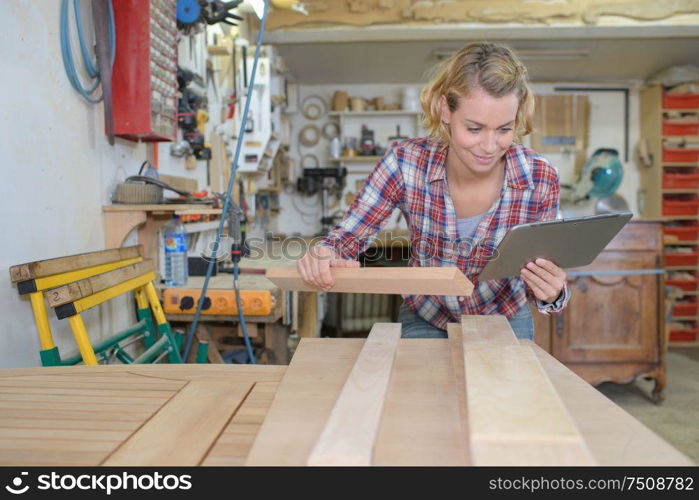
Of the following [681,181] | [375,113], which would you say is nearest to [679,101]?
[681,181]

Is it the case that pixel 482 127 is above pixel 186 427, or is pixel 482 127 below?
above

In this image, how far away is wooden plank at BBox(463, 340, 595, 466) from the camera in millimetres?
614

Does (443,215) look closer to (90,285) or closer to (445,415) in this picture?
(445,415)

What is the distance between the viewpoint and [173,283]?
7.99ft

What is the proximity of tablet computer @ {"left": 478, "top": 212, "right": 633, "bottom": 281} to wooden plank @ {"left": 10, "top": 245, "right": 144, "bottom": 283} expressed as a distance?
1.09 metres

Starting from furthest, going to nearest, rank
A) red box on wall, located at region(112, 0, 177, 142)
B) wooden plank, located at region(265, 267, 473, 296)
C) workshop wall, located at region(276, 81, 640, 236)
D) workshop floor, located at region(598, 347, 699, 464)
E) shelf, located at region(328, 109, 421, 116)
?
workshop wall, located at region(276, 81, 640, 236) → shelf, located at region(328, 109, 421, 116) → workshop floor, located at region(598, 347, 699, 464) → red box on wall, located at region(112, 0, 177, 142) → wooden plank, located at region(265, 267, 473, 296)

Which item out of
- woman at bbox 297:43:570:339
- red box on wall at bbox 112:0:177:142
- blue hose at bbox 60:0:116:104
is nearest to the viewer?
woman at bbox 297:43:570:339

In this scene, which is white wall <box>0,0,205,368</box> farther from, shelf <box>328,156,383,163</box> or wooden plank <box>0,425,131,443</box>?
shelf <box>328,156,383,163</box>

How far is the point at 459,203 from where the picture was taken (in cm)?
163

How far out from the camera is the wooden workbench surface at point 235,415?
2.30 ft

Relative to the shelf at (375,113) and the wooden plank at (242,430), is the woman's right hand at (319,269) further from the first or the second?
the shelf at (375,113)

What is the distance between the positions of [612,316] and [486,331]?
7.88 ft

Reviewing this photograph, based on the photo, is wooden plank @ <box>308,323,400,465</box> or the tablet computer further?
the tablet computer

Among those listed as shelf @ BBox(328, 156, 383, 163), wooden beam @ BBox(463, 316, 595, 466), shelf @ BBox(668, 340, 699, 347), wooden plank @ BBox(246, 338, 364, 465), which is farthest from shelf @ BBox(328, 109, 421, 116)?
wooden beam @ BBox(463, 316, 595, 466)
